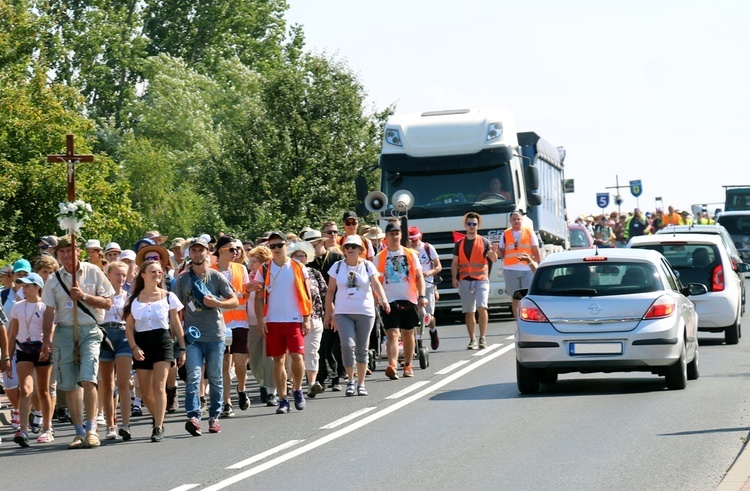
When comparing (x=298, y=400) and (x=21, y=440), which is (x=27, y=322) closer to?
(x=21, y=440)

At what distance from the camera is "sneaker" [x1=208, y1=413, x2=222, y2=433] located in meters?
14.3

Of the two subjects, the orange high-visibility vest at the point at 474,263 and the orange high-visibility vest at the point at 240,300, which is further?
the orange high-visibility vest at the point at 474,263

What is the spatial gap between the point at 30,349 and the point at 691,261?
37.0 ft

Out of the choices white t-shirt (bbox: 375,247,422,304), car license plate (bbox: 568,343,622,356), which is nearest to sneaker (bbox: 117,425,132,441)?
car license plate (bbox: 568,343,622,356)

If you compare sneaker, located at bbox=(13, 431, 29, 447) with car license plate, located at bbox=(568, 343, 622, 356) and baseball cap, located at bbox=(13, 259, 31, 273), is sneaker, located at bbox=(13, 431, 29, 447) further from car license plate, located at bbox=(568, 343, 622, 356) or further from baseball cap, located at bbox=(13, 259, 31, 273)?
car license plate, located at bbox=(568, 343, 622, 356)

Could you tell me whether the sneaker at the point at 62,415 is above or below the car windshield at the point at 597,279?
below

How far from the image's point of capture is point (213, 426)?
14.3 meters

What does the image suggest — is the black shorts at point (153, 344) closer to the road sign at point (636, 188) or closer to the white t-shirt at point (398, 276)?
the white t-shirt at point (398, 276)

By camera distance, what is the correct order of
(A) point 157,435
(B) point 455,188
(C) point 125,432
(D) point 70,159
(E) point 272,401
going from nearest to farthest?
(A) point 157,435 < (C) point 125,432 < (D) point 70,159 < (E) point 272,401 < (B) point 455,188

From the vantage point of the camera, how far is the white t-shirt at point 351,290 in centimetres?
1712

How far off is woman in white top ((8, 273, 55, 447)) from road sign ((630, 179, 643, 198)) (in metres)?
49.9

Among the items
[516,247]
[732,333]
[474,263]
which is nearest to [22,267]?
[474,263]

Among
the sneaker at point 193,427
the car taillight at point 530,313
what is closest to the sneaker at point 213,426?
the sneaker at point 193,427

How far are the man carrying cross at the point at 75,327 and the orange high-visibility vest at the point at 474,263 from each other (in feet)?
29.9
